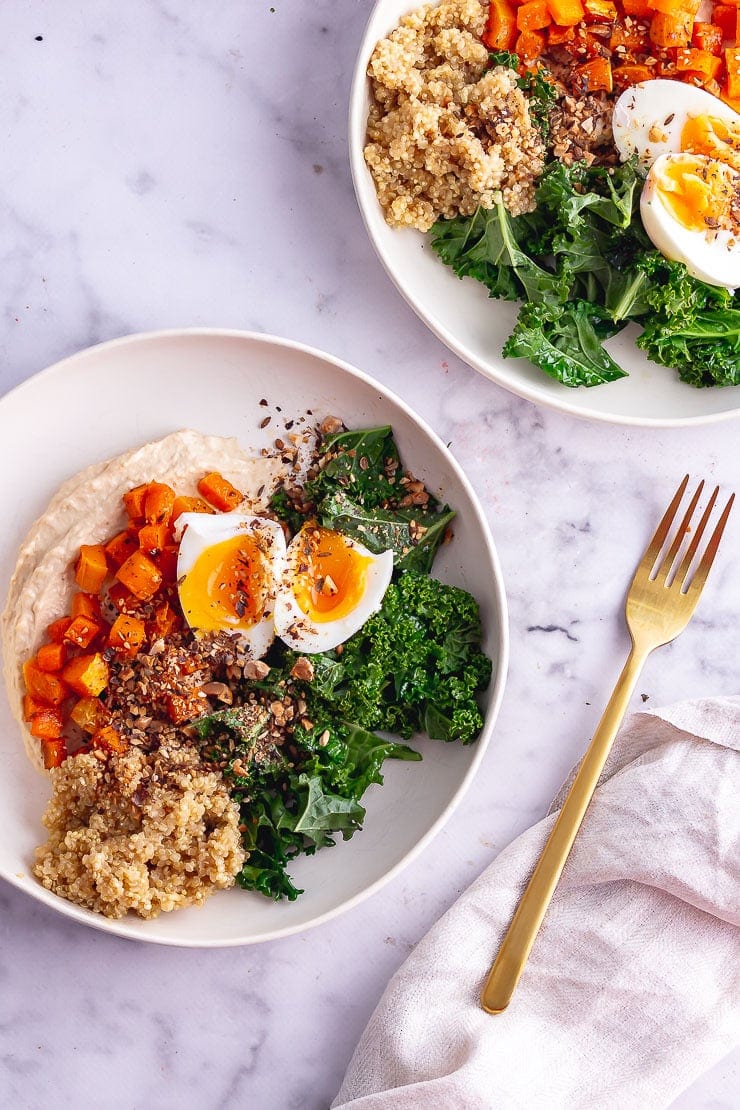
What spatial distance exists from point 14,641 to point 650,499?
2187 millimetres

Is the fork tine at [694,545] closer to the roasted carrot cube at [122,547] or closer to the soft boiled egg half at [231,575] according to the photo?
the soft boiled egg half at [231,575]

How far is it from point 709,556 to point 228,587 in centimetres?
160

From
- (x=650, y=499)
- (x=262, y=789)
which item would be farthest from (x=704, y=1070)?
(x=650, y=499)

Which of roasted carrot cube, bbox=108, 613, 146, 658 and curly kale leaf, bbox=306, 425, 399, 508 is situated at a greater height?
curly kale leaf, bbox=306, 425, 399, 508

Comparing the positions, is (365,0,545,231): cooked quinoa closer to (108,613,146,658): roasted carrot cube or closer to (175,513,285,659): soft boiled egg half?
(175,513,285,659): soft boiled egg half

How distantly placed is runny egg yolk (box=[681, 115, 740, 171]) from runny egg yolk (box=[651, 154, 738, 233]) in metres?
0.04

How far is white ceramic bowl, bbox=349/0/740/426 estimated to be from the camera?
287cm

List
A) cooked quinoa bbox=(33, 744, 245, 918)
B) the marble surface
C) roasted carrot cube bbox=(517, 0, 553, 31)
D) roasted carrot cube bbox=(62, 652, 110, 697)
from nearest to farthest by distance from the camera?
cooked quinoa bbox=(33, 744, 245, 918), roasted carrot cube bbox=(62, 652, 110, 697), roasted carrot cube bbox=(517, 0, 553, 31), the marble surface

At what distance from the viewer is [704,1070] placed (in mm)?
2918

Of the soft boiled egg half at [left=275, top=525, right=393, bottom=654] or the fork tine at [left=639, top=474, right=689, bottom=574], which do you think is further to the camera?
the fork tine at [left=639, top=474, right=689, bottom=574]

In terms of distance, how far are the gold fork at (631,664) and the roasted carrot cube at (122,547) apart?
1.61 m

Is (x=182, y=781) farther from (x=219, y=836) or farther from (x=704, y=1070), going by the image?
(x=704, y=1070)

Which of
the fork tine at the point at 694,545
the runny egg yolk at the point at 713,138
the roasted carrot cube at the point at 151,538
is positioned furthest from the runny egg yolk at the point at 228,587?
the runny egg yolk at the point at 713,138

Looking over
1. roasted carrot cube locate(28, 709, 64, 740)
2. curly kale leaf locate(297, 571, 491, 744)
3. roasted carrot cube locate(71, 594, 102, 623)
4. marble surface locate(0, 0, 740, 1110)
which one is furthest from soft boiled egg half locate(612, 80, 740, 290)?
roasted carrot cube locate(28, 709, 64, 740)
